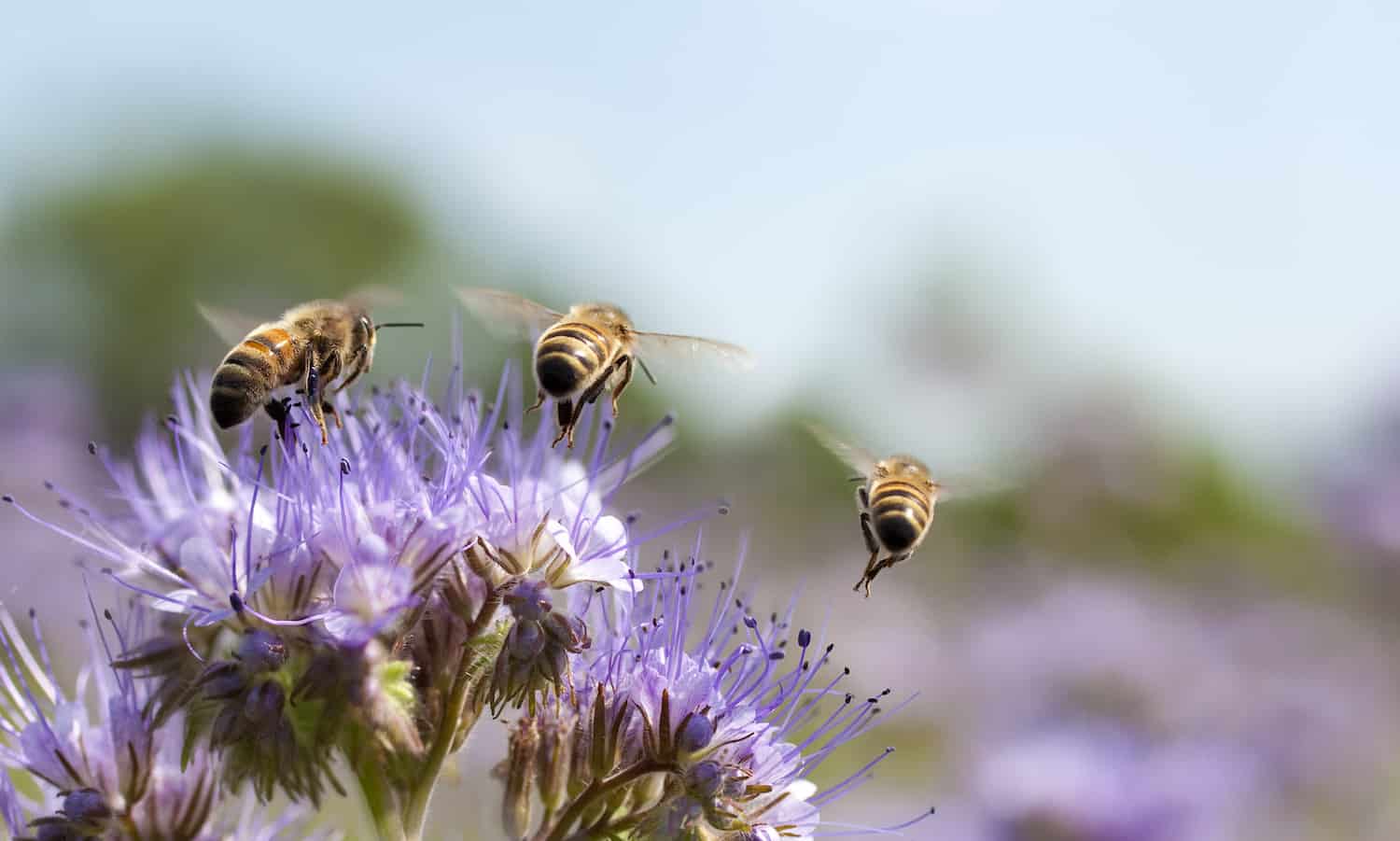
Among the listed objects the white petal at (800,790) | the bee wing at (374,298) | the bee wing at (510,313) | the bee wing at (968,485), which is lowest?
the white petal at (800,790)

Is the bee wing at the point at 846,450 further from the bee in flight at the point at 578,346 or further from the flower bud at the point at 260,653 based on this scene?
the flower bud at the point at 260,653

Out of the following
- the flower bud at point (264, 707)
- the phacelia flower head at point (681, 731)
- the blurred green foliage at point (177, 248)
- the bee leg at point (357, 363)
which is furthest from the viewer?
the blurred green foliage at point (177, 248)

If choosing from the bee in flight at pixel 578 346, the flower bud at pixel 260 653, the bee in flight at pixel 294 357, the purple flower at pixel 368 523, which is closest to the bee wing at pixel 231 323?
the bee in flight at pixel 294 357

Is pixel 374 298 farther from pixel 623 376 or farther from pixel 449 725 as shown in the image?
pixel 449 725

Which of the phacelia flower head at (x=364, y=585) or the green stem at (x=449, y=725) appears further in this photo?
the green stem at (x=449, y=725)

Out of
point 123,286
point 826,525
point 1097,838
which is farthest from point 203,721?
point 123,286

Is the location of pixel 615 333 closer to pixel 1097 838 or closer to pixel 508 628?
pixel 508 628
